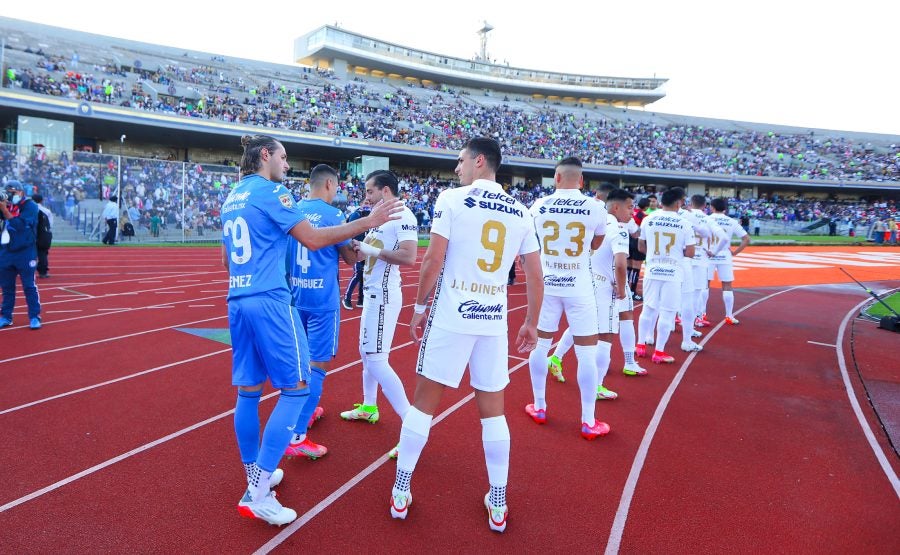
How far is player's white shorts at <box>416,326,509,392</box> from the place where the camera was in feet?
9.56

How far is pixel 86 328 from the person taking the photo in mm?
7406

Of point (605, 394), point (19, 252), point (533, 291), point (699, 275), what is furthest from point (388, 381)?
point (19, 252)

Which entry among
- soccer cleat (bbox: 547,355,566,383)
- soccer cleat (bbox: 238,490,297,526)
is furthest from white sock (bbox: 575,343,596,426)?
soccer cleat (bbox: 238,490,297,526)

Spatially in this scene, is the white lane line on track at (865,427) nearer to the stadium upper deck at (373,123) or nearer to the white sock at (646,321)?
the white sock at (646,321)

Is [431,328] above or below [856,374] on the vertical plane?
above

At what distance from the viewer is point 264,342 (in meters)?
2.91

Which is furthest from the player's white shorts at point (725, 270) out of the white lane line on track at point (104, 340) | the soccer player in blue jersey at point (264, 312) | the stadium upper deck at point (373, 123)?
the stadium upper deck at point (373, 123)

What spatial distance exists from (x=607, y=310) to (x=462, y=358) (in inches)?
109

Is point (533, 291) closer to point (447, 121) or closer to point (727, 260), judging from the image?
point (727, 260)

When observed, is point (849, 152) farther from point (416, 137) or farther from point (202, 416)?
point (202, 416)

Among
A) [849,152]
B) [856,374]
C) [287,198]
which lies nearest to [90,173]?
[287,198]

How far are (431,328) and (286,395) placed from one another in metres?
0.93

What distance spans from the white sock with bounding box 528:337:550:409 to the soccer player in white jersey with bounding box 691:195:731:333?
14.0 feet

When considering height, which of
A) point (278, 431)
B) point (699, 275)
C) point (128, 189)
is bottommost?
point (278, 431)
